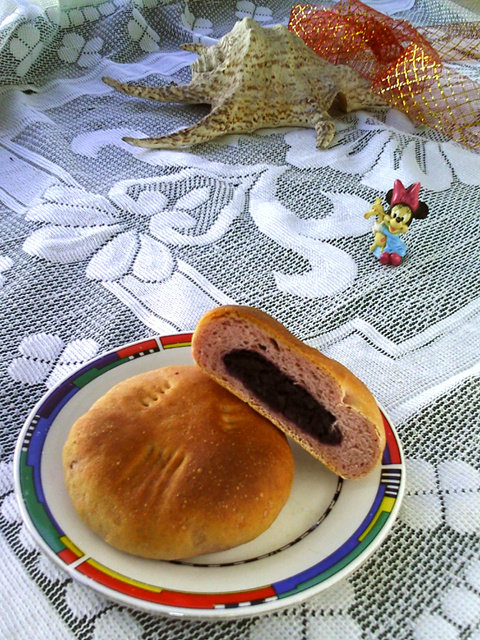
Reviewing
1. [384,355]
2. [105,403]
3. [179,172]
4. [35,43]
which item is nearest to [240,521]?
[105,403]

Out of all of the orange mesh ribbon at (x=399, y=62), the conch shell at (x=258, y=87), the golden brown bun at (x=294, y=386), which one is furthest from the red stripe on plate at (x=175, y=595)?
the orange mesh ribbon at (x=399, y=62)

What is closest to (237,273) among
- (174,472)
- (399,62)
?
(174,472)

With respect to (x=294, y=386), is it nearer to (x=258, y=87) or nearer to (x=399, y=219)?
(x=399, y=219)

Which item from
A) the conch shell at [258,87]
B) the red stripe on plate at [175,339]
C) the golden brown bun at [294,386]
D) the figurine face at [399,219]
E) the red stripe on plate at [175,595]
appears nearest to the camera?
the red stripe on plate at [175,595]

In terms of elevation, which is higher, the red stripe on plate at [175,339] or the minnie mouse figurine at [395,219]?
the red stripe on plate at [175,339]

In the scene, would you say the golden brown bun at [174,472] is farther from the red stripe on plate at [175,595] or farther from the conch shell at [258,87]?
the conch shell at [258,87]

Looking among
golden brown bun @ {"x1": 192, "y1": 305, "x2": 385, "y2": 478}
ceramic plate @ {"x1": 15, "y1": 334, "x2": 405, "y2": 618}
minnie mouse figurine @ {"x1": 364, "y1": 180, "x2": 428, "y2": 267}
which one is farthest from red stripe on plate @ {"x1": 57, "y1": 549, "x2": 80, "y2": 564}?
minnie mouse figurine @ {"x1": 364, "y1": 180, "x2": 428, "y2": 267}

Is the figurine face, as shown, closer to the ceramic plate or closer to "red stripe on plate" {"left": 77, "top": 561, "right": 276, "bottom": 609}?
the ceramic plate
